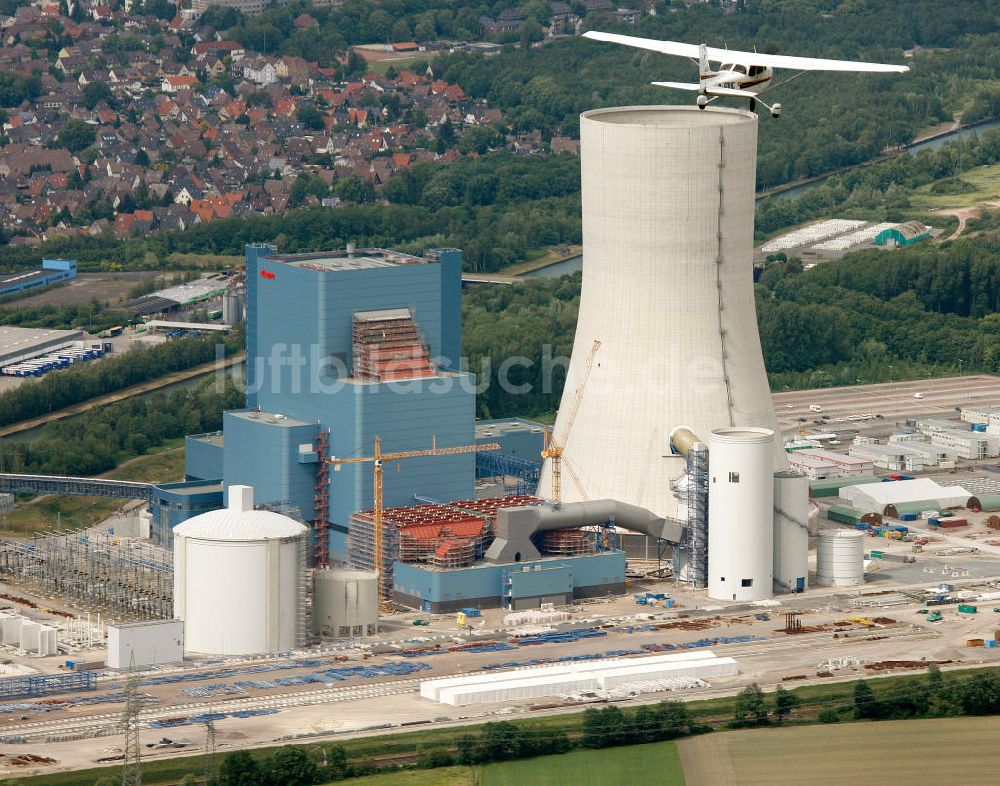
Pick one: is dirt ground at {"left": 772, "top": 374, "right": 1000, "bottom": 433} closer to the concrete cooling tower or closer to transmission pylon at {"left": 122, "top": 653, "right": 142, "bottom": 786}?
the concrete cooling tower

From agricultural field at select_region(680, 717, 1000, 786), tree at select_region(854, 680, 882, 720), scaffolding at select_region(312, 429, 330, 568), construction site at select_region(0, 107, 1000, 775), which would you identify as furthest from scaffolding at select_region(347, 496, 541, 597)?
tree at select_region(854, 680, 882, 720)

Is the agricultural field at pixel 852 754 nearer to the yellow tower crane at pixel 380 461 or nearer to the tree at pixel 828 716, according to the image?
the tree at pixel 828 716

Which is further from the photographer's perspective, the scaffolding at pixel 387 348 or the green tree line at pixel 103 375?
the green tree line at pixel 103 375

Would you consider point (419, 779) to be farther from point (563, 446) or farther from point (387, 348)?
point (563, 446)

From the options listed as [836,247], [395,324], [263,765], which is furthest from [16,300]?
[263,765]

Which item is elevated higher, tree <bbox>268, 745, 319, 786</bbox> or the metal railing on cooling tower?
the metal railing on cooling tower

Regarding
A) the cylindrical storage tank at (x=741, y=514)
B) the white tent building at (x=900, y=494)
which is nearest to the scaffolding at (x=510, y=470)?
the cylindrical storage tank at (x=741, y=514)
